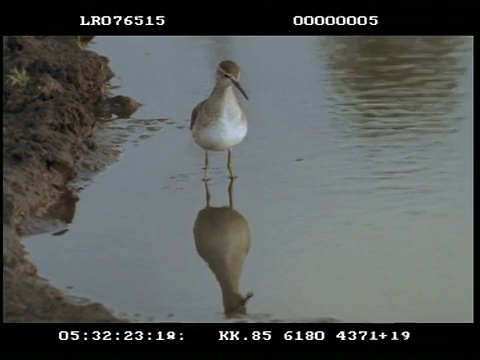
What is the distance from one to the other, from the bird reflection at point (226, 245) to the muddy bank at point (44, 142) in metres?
0.98

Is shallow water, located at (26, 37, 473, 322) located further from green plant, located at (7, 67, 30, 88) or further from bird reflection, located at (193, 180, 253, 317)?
green plant, located at (7, 67, 30, 88)

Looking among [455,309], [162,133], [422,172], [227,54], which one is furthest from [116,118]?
[455,309]

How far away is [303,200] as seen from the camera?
9.71 m

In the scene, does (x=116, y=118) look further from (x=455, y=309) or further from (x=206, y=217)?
(x=455, y=309)

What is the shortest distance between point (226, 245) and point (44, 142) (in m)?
2.40

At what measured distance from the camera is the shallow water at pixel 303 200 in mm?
7863

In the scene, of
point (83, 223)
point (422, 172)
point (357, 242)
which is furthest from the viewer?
point (422, 172)

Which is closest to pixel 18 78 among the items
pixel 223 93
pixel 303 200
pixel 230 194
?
pixel 223 93

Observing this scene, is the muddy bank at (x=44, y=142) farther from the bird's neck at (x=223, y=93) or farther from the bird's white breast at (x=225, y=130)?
the bird's neck at (x=223, y=93)

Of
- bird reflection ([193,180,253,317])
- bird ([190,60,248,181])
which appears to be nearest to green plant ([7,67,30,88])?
bird ([190,60,248,181])

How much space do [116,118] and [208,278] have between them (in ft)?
15.5

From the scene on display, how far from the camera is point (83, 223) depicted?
9289 millimetres

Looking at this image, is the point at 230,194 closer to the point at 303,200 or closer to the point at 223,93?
the point at 303,200

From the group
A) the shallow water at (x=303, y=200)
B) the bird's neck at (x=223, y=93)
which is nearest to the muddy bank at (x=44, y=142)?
the shallow water at (x=303, y=200)
